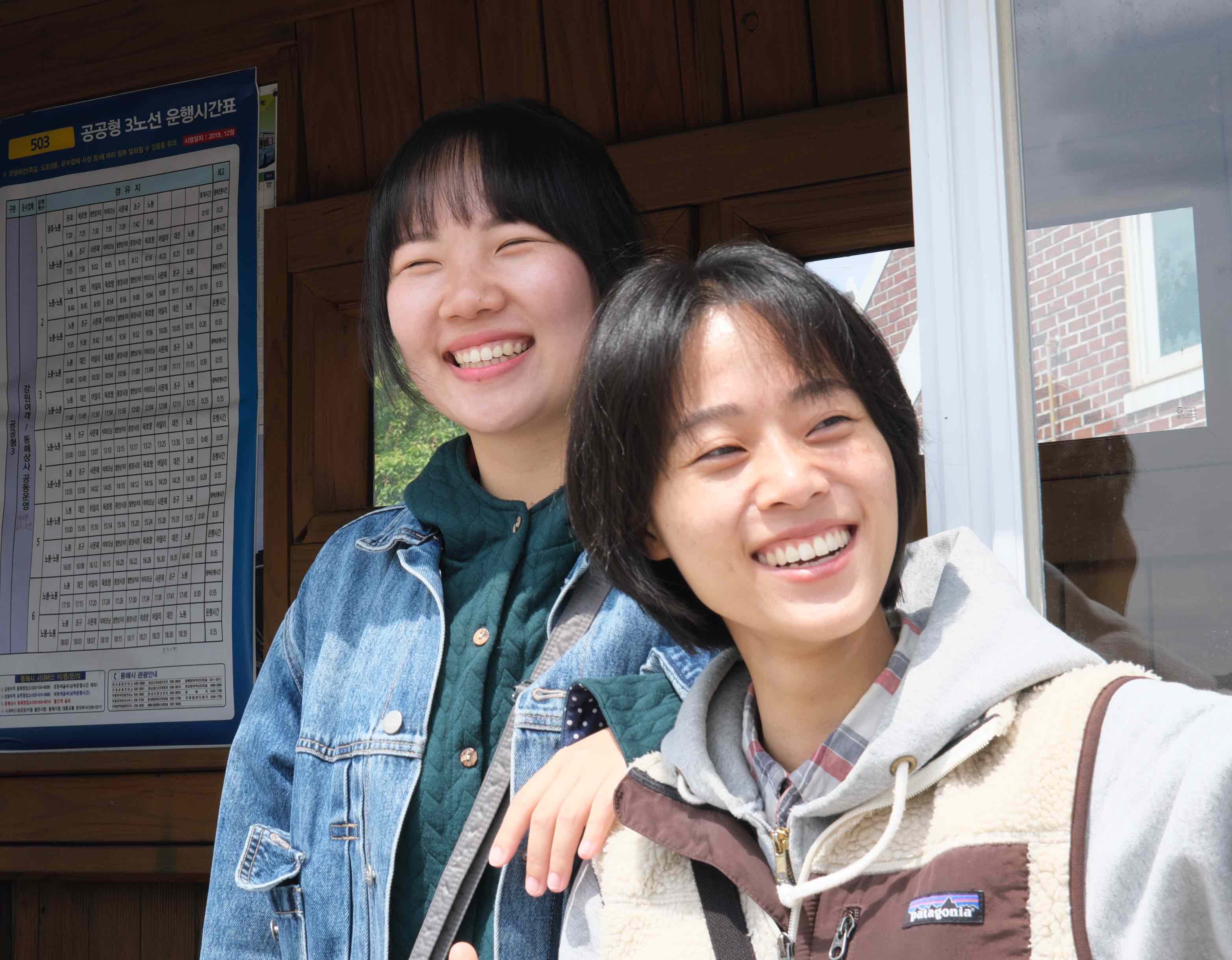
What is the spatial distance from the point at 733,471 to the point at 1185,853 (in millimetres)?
401

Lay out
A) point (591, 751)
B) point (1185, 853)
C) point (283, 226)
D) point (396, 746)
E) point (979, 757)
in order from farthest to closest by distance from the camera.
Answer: point (283, 226), point (396, 746), point (591, 751), point (979, 757), point (1185, 853)

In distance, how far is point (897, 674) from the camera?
983mm

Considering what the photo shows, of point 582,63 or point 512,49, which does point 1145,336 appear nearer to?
point 582,63

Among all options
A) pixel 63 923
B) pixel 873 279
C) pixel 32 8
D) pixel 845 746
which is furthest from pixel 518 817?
pixel 32 8

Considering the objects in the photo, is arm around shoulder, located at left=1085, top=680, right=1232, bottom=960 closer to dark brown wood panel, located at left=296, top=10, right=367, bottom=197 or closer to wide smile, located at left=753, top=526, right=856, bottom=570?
wide smile, located at left=753, top=526, right=856, bottom=570

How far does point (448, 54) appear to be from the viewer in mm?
2508

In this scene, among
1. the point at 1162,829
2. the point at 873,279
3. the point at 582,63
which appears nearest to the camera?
the point at 1162,829

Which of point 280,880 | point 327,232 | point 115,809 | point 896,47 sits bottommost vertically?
point 115,809

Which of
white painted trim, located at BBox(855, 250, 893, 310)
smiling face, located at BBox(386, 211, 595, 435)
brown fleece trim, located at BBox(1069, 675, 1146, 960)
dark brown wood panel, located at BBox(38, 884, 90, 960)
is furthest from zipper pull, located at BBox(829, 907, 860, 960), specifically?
dark brown wood panel, located at BBox(38, 884, 90, 960)

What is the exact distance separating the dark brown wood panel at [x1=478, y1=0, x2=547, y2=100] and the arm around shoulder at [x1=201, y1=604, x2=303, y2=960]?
1.33 m

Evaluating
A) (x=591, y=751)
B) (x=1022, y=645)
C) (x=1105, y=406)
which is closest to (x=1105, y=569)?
(x=1105, y=406)

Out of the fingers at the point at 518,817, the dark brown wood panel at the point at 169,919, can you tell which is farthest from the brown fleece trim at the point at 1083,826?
the dark brown wood panel at the point at 169,919

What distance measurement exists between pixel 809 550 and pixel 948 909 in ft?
0.86

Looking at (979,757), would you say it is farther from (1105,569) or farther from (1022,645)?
(1105,569)
